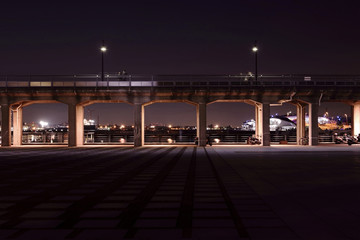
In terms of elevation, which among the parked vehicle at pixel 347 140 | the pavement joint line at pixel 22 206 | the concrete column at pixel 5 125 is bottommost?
the pavement joint line at pixel 22 206

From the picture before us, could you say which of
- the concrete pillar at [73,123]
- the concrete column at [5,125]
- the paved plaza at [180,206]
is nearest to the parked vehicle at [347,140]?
the paved plaza at [180,206]

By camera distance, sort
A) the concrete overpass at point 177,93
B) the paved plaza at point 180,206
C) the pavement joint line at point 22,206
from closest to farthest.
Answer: the paved plaza at point 180,206 → the pavement joint line at point 22,206 → the concrete overpass at point 177,93

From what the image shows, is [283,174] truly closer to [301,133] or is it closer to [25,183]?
[25,183]

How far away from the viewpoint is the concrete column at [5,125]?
126 feet

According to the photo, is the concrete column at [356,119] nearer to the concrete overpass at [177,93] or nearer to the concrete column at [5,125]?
the concrete overpass at [177,93]

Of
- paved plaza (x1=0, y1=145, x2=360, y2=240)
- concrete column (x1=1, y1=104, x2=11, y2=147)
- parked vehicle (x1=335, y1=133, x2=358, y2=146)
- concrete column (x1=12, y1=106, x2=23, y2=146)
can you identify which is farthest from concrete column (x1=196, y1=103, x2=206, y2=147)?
paved plaza (x1=0, y1=145, x2=360, y2=240)

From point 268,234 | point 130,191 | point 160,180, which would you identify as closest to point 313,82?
point 160,180

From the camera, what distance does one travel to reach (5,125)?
3859 cm

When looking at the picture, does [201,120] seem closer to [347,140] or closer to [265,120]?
[265,120]

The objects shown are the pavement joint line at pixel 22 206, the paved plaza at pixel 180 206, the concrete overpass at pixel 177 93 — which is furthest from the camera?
the concrete overpass at pixel 177 93

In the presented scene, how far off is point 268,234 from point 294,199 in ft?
11.6

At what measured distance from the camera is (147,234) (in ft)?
21.0

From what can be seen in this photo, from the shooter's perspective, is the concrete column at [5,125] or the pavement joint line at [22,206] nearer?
the pavement joint line at [22,206]

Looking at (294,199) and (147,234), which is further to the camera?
(294,199)
